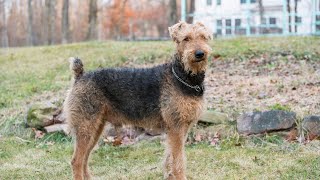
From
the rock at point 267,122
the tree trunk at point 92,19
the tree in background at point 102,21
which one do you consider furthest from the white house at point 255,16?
the rock at point 267,122

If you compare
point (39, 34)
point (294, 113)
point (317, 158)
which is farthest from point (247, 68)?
point (39, 34)

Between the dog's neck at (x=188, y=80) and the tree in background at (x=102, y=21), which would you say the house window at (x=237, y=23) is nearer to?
the tree in background at (x=102, y=21)

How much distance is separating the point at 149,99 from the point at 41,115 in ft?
11.9

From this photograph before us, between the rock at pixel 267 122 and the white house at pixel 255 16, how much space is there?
15243 millimetres

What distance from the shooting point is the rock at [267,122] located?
7.23m

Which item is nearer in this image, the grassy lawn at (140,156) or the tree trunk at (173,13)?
the grassy lawn at (140,156)

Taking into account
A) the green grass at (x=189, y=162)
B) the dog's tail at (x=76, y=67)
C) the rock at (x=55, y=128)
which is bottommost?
the green grass at (x=189, y=162)

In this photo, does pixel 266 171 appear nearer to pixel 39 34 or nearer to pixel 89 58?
pixel 89 58

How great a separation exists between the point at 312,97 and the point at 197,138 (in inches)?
96.3

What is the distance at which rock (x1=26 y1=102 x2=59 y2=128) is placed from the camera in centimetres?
862

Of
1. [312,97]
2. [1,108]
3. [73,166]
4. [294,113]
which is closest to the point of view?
[73,166]

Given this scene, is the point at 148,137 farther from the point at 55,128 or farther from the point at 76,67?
the point at 76,67

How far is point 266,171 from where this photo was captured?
238 inches

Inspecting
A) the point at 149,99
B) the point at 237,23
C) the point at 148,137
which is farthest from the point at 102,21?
the point at 149,99
